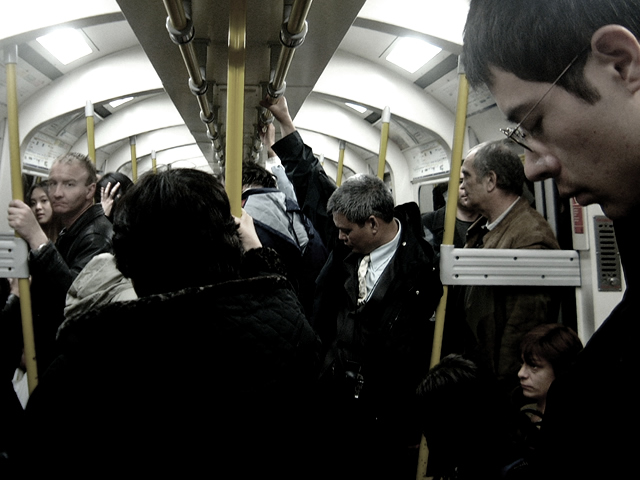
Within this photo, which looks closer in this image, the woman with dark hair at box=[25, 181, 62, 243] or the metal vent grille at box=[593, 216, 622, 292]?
the metal vent grille at box=[593, 216, 622, 292]

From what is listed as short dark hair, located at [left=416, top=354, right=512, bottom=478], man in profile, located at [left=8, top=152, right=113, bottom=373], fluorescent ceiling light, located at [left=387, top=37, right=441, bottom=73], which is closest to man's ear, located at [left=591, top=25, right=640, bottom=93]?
short dark hair, located at [left=416, top=354, right=512, bottom=478]

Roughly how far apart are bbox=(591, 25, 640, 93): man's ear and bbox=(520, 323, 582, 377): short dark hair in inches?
59.1

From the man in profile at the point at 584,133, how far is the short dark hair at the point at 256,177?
190 cm

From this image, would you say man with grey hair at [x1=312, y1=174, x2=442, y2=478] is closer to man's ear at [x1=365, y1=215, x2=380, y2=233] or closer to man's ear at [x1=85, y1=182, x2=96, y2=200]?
man's ear at [x1=365, y1=215, x2=380, y2=233]

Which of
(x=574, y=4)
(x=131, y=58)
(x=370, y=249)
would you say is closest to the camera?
(x=574, y=4)

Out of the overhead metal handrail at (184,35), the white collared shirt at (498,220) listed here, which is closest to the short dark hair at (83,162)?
the overhead metal handrail at (184,35)

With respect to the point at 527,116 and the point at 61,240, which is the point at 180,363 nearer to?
the point at 527,116

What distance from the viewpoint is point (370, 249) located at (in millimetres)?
2227

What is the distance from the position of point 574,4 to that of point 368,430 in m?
1.87

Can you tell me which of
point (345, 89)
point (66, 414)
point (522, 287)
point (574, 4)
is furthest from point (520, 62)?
point (345, 89)

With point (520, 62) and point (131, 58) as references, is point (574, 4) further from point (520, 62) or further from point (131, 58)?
point (131, 58)

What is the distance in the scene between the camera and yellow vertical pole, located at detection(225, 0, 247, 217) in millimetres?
1489

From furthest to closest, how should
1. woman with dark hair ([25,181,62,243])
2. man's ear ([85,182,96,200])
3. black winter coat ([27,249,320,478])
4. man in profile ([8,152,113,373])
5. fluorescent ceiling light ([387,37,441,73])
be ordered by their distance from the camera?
fluorescent ceiling light ([387,37,441,73])
woman with dark hair ([25,181,62,243])
man's ear ([85,182,96,200])
man in profile ([8,152,113,373])
black winter coat ([27,249,320,478])

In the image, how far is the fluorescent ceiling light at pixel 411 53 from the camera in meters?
4.63
